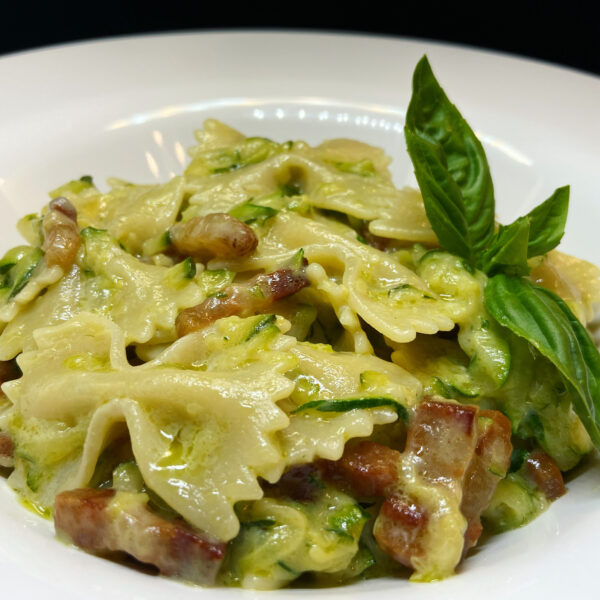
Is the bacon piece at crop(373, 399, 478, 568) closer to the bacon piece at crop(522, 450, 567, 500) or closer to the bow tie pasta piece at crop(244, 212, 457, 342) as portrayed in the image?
the bow tie pasta piece at crop(244, 212, 457, 342)

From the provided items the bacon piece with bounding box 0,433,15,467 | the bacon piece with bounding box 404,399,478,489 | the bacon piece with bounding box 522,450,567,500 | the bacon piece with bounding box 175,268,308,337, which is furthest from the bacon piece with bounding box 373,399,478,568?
the bacon piece with bounding box 0,433,15,467

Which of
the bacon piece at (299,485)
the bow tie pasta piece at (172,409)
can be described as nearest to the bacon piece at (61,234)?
the bow tie pasta piece at (172,409)

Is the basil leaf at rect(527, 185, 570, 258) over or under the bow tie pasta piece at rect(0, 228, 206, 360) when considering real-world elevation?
over

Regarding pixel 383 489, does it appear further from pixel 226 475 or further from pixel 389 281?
pixel 389 281

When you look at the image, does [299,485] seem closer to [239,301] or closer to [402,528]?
Answer: [402,528]

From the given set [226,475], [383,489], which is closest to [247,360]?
[226,475]

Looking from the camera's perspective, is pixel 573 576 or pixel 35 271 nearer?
pixel 573 576

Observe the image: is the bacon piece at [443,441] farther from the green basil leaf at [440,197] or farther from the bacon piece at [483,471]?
the green basil leaf at [440,197]
